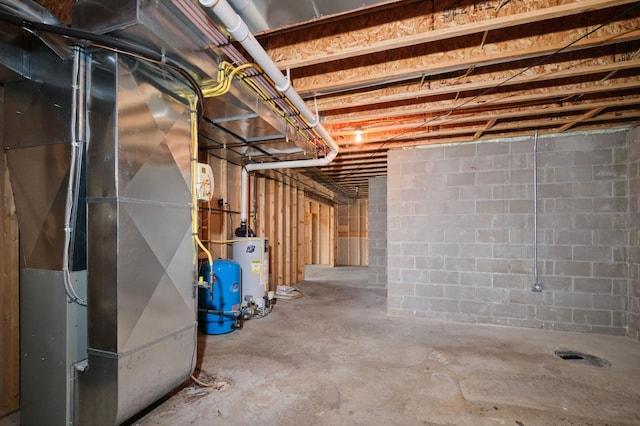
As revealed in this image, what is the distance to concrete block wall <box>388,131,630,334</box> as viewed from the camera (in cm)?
354

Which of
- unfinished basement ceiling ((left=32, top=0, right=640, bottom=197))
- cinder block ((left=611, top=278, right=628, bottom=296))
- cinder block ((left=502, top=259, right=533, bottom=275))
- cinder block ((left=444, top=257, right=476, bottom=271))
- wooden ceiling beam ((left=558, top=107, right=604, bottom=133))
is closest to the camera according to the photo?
unfinished basement ceiling ((left=32, top=0, right=640, bottom=197))

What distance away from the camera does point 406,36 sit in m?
1.86

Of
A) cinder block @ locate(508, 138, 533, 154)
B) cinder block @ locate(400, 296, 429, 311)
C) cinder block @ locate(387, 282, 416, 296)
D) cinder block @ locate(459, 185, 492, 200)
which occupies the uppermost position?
cinder block @ locate(508, 138, 533, 154)

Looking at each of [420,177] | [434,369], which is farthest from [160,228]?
[420,177]

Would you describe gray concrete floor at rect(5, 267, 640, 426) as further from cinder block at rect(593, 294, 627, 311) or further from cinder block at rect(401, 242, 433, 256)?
cinder block at rect(401, 242, 433, 256)

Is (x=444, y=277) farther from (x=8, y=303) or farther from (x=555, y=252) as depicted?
(x=8, y=303)

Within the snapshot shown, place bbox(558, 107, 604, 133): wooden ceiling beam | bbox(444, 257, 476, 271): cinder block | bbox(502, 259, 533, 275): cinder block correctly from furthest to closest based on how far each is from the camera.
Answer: bbox(444, 257, 476, 271): cinder block, bbox(502, 259, 533, 275): cinder block, bbox(558, 107, 604, 133): wooden ceiling beam

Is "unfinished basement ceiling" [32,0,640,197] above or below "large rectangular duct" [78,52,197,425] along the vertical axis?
above

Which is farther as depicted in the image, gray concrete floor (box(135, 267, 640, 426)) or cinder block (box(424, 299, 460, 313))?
cinder block (box(424, 299, 460, 313))

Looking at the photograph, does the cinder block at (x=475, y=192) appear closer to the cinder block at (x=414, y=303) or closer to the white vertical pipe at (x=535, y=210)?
the white vertical pipe at (x=535, y=210)

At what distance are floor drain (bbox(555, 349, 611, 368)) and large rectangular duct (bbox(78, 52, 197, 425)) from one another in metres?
3.51

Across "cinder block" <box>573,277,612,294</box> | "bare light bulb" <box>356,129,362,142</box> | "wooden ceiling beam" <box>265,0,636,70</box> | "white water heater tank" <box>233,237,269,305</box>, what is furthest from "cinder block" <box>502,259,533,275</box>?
"white water heater tank" <box>233,237,269,305</box>

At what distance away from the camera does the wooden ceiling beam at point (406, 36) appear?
1.62 m

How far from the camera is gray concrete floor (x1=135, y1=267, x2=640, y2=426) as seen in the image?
1.93 m
